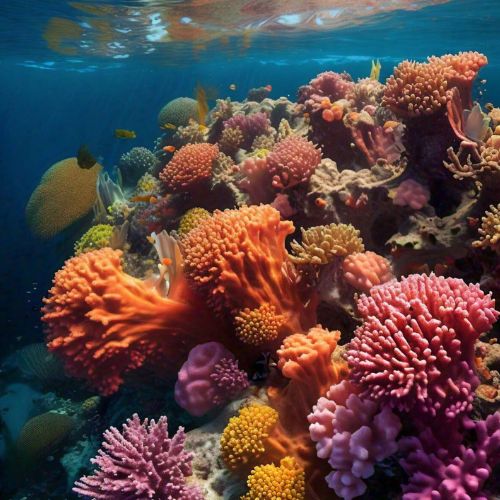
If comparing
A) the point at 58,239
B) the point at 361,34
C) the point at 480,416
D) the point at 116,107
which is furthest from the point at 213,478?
the point at 116,107

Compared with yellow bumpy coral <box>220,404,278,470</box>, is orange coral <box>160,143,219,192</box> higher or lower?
higher

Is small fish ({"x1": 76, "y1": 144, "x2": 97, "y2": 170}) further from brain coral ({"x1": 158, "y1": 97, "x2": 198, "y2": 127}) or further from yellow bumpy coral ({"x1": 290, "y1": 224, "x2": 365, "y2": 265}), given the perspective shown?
yellow bumpy coral ({"x1": 290, "y1": 224, "x2": 365, "y2": 265})

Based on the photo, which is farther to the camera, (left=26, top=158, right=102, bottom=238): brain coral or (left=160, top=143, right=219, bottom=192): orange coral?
(left=26, top=158, right=102, bottom=238): brain coral

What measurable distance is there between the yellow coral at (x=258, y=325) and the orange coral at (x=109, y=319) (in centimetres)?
58

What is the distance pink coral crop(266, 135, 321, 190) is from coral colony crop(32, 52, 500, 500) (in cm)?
2

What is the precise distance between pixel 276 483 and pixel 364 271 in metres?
2.01

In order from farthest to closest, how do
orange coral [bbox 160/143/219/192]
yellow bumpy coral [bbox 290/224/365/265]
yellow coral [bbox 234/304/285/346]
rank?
orange coral [bbox 160/143/219/192]
yellow bumpy coral [bbox 290/224/365/265]
yellow coral [bbox 234/304/285/346]

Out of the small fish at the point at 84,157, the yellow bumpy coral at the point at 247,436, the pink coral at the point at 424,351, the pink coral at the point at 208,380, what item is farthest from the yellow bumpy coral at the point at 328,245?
the small fish at the point at 84,157

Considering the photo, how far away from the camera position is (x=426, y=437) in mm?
2861

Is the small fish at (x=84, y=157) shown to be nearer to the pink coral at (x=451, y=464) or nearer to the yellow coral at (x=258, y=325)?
the yellow coral at (x=258, y=325)

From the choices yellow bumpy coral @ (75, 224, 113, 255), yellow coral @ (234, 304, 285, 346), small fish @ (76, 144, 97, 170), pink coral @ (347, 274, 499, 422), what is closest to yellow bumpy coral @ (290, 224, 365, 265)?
yellow coral @ (234, 304, 285, 346)

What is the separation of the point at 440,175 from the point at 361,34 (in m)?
22.9

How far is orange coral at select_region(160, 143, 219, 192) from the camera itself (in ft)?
23.6

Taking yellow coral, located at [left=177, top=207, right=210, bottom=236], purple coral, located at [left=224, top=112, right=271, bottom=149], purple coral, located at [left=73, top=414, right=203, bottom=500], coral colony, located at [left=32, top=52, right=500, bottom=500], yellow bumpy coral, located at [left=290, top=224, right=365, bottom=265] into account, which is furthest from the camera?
purple coral, located at [left=224, top=112, right=271, bottom=149]
